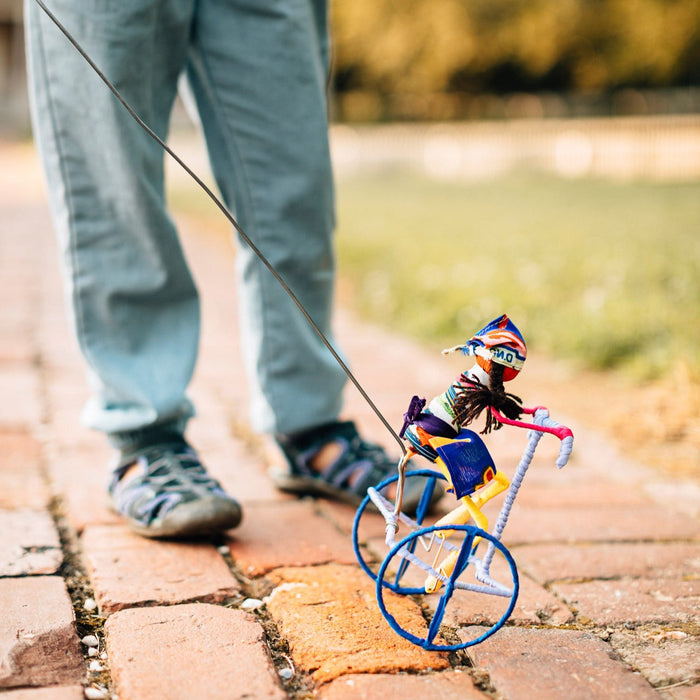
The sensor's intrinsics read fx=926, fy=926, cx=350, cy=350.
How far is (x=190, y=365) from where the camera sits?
168 cm

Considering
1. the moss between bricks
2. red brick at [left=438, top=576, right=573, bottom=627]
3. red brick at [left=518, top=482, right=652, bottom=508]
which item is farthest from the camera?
red brick at [left=518, top=482, right=652, bottom=508]

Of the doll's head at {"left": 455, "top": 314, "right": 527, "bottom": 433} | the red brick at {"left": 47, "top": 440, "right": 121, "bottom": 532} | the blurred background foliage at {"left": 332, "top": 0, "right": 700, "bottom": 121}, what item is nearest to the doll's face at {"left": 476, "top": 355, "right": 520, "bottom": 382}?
the doll's head at {"left": 455, "top": 314, "right": 527, "bottom": 433}

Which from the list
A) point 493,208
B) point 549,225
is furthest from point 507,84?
point 549,225

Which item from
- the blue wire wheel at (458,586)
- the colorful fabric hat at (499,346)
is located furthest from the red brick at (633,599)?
the colorful fabric hat at (499,346)

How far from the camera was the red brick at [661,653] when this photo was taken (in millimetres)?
1145

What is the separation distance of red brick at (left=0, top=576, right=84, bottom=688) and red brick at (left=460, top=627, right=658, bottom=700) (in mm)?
514

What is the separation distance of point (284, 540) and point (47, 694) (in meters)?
0.57

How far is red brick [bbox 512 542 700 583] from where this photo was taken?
1477 millimetres

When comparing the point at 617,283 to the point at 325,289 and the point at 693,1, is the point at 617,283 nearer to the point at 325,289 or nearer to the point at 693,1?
the point at 325,289

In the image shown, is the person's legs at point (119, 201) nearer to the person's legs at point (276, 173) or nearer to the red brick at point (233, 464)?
the person's legs at point (276, 173)

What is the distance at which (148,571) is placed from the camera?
1.42 meters

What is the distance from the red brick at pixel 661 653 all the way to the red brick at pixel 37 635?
2.28 feet

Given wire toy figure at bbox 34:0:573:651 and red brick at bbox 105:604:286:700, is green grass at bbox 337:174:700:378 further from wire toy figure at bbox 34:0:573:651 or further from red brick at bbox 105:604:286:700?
red brick at bbox 105:604:286:700

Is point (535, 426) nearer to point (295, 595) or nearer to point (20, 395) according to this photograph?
point (295, 595)
